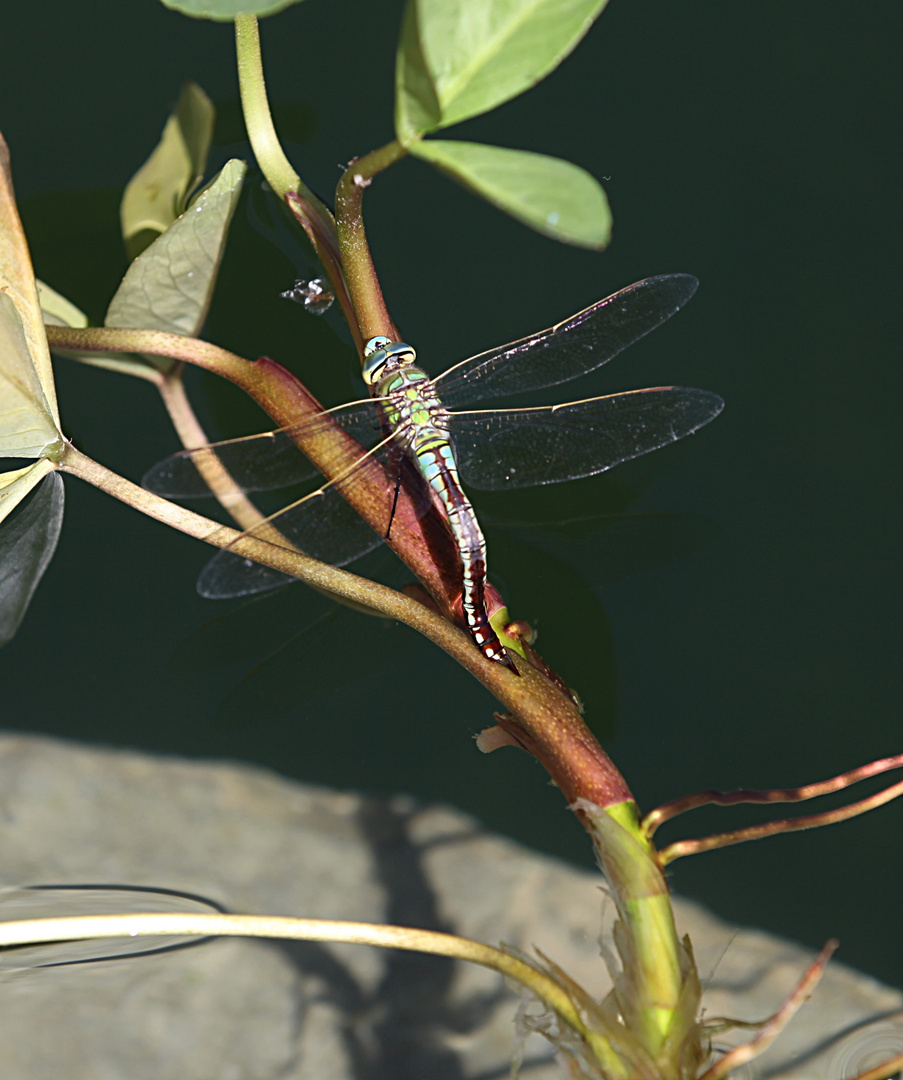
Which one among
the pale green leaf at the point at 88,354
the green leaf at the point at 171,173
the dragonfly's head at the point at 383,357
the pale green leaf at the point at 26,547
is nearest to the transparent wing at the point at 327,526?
the dragonfly's head at the point at 383,357

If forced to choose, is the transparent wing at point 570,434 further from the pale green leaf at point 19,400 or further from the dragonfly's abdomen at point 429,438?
the pale green leaf at point 19,400

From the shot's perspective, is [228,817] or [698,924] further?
[228,817]

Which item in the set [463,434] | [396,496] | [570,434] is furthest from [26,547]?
[570,434]

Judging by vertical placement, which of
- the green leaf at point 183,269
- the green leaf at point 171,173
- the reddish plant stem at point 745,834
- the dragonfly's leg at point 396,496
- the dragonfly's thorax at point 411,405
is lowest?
the reddish plant stem at point 745,834

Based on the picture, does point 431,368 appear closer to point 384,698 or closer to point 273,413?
point 273,413

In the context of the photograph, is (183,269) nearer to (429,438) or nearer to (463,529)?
(429,438)

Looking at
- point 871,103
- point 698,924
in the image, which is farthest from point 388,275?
point 698,924
